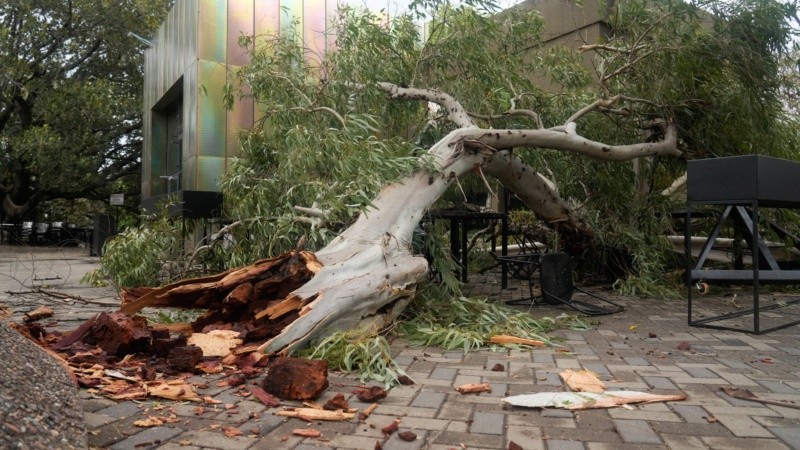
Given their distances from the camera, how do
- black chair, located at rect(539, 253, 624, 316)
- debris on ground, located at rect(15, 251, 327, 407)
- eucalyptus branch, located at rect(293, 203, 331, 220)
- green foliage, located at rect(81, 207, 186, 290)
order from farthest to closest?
green foliage, located at rect(81, 207, 186, 290), black chair, located at rect(539, 253, 624, 316), eucalyptus branch, located at rect(293, 203, 331, 220), debris on ground, located at rect(15, 251, 327, 407)

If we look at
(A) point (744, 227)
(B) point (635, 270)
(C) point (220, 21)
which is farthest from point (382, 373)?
(C) point (220, 21)

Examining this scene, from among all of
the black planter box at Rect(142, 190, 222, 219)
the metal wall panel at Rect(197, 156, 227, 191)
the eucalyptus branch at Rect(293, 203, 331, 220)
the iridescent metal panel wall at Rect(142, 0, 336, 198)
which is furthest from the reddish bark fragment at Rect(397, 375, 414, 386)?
the metal wall panel at Rect(197, 156, 227, 191)

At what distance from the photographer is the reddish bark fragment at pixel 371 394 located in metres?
2.83

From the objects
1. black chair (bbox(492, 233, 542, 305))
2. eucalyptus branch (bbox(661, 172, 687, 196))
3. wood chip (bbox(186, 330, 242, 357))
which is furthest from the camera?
eucalyptus branch (bbox(661, 172, 687, 196))

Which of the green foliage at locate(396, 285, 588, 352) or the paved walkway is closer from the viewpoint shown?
the paved walkway

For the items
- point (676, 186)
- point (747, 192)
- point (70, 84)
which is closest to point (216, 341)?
point (747, 192)

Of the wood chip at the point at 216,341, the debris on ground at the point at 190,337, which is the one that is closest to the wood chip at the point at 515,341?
the debris on ground at the point at 190,337

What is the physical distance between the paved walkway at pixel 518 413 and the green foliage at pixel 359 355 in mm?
110

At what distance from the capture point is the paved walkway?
233cm

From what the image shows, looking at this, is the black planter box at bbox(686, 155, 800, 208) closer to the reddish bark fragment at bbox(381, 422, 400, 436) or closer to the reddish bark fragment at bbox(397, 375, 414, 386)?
the reddish bark fragment at bbox(397, 375, 414, 386)

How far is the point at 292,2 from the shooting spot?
11055 millimetres

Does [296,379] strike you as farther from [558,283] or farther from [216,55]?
[216,55]

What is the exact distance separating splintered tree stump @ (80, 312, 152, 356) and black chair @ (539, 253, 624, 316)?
11.9 ft

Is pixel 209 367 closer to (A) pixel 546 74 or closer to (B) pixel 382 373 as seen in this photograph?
(B) pixel 382 373
